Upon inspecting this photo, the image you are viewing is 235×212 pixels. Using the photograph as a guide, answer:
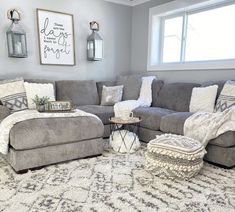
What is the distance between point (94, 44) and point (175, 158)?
2.64 m

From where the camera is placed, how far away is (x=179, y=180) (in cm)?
204

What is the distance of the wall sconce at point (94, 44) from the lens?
12.9ft

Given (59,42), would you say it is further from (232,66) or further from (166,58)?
(232,66)

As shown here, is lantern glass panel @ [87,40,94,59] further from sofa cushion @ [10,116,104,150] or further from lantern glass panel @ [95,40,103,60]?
sofa cushion @ [10,116,104,150]

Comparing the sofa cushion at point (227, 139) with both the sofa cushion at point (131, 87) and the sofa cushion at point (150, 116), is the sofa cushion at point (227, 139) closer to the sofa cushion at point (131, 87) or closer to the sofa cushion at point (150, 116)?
the sofa cushion at point (150, 116)

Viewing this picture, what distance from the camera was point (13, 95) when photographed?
2965 millimetres

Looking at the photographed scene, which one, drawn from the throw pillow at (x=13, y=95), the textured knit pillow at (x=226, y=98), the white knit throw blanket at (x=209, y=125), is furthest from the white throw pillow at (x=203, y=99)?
the throw pillow at (x=13, y=95)

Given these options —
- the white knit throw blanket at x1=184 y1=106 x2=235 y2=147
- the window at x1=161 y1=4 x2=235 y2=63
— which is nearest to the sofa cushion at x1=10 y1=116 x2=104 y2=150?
the white knit throw blanket at x1=184 y1=106 x2=235 y2=147

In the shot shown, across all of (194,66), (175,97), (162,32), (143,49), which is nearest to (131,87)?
(175,97)

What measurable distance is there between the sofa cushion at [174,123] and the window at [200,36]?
133 cm

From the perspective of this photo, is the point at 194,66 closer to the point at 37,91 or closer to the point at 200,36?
the point at 200,36

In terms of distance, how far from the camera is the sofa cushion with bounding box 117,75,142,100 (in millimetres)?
A: 3831

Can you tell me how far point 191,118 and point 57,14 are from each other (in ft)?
9.11

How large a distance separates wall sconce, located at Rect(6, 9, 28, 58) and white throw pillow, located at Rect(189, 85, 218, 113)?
8.59 ft
